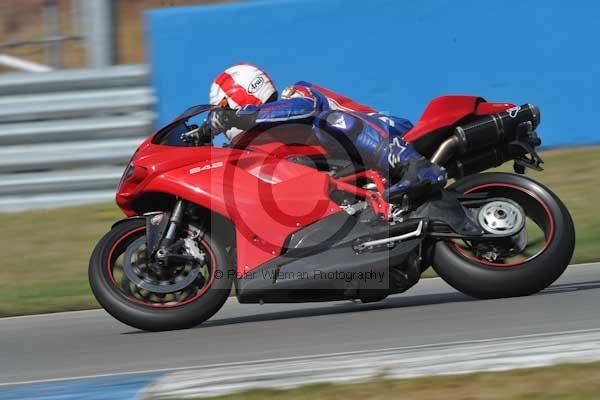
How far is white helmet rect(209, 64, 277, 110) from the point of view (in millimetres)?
5539

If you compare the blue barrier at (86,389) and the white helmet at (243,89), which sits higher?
the white helmet at (243,89)

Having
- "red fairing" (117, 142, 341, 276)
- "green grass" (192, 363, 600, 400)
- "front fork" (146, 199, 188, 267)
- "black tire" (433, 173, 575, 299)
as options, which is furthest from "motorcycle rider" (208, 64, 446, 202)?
"green grass" (192, 363, 600, 400)

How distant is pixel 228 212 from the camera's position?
18.1 feet

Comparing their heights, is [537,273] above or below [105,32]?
below

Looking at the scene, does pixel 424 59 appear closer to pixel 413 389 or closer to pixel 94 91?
pixel 94 91

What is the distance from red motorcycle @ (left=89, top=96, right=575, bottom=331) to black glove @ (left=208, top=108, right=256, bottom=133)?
0.13 metres

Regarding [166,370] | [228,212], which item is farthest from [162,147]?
[166,370]

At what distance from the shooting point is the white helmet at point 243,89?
5.54 meters

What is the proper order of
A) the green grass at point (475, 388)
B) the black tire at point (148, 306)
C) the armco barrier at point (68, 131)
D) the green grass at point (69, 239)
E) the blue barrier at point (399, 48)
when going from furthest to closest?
1. the armco barrier at point (68, 131)
2. the blue barrier at point (399, 48)
3. the green grass at point (69, 239)
4. the black tire at point (148, 306)
5. the green grass at point (475, 388)

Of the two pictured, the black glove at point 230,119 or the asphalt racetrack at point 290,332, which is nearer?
the asphalt racetrack at point 290,332

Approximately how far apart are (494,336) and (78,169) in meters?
5.70

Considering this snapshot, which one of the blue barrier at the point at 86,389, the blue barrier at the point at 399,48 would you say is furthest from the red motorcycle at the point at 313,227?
the blue barrier at the point at 399,48

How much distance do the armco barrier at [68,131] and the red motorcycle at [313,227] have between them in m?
3.96

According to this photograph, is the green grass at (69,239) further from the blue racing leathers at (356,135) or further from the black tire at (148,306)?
the blue racing leathers at (356,135)
